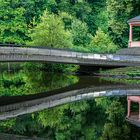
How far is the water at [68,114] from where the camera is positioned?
13.9 m

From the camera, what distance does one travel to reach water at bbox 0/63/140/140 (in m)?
13.9

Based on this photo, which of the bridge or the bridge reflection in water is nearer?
the bridge reflection in water

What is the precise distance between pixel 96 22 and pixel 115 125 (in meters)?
56.3

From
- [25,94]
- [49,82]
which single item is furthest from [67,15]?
[25,94]

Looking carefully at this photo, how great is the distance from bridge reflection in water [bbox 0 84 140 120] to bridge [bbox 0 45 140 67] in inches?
184

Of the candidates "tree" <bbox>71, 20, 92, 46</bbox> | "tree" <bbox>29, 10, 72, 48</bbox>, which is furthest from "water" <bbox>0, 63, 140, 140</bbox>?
"tree" <bbox>71, 20, 92, 46</bbox>

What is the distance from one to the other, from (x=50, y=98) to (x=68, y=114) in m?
5.18

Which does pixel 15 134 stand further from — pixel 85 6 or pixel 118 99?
pixel 85 6

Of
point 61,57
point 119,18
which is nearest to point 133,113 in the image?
point 61,57

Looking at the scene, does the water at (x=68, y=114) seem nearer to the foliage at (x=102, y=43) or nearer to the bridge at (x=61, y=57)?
the bridge at (x=61, y=57)

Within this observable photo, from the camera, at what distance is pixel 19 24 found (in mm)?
58438

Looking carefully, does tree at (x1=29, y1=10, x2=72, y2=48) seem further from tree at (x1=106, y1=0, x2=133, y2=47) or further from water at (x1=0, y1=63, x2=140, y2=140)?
water at (x1=0, y1=63, x2=140, y2=140)

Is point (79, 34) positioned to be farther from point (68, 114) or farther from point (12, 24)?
point (68, 114)

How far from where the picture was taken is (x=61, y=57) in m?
35.9
